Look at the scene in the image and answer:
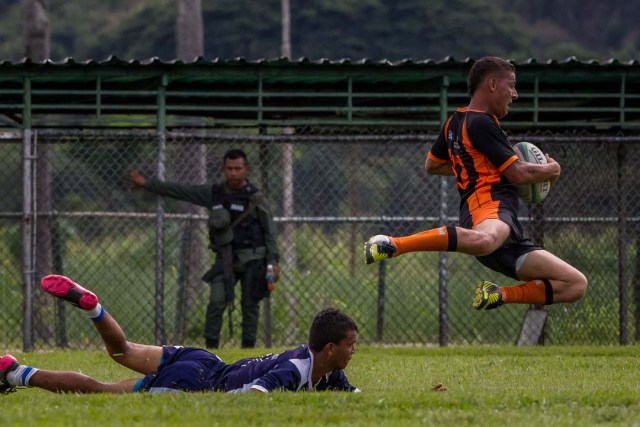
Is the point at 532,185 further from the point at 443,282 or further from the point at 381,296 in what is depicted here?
the point at 381,296

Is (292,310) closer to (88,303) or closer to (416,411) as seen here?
(88,303)

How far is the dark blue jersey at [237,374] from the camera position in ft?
25.6

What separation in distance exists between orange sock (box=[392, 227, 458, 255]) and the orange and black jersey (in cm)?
38

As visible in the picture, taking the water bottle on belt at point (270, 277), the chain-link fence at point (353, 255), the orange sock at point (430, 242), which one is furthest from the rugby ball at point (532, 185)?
the water bottle on belt at point (270, 277)

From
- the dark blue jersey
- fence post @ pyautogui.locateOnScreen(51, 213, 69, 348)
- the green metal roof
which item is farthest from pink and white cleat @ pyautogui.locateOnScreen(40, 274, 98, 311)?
fence post @ pyautogui.locateOnScreen(51, 213, 69, 348)

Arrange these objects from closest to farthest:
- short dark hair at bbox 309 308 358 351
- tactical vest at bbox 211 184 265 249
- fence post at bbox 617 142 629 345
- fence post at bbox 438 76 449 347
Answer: short dark hair at bbox 309 308 358 351
tactical vest at bbox 211 184 265 249
fence post at bbox 438 76 449 347
fence post at bbox 617 142 629 345

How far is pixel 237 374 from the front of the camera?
801 centimetres

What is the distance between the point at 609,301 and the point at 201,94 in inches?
197

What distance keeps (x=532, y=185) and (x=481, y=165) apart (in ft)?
1.33

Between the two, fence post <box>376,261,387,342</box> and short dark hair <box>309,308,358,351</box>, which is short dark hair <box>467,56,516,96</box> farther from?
fence post <box>376,261,387,342</box>

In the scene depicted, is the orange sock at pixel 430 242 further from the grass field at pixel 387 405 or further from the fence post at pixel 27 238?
the fence post at pixel 27 238

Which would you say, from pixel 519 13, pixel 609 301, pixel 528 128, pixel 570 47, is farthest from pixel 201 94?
pixel 519 13

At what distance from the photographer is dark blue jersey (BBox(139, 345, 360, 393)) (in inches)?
307

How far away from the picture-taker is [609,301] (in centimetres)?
1422
